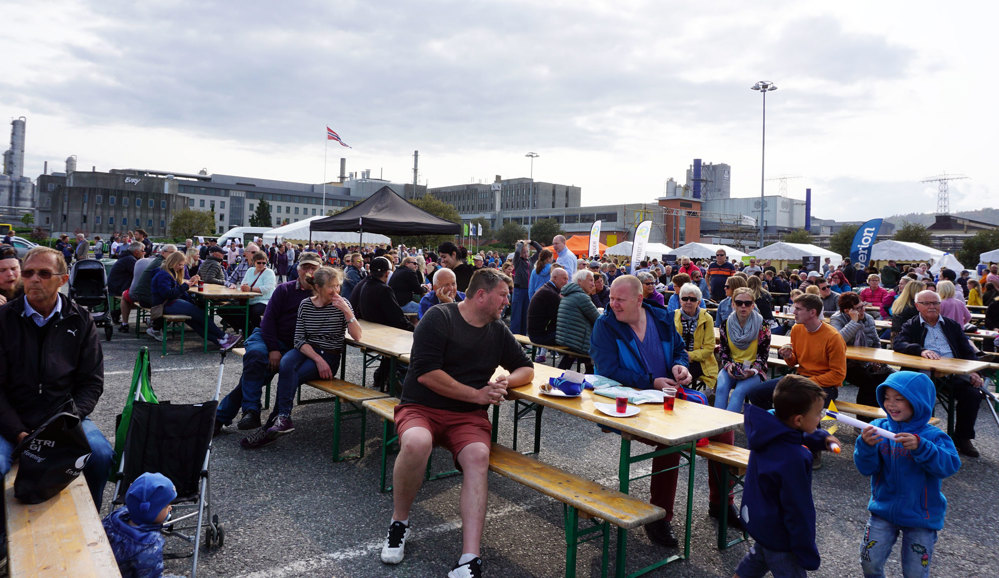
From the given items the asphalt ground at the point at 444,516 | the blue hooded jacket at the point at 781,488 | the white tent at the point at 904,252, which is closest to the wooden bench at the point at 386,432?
the asphalt ground at the point at 444,516

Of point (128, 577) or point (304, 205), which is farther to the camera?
point (304, 205)

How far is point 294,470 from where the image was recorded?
15.0ft

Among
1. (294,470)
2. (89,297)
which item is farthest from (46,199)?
(294,470)

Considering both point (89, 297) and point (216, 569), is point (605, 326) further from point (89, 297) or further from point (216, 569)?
point (89, 297)

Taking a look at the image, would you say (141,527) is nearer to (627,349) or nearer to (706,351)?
(627,349)

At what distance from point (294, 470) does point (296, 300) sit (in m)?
1.63

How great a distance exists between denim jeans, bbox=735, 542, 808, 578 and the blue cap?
2633 millimetres

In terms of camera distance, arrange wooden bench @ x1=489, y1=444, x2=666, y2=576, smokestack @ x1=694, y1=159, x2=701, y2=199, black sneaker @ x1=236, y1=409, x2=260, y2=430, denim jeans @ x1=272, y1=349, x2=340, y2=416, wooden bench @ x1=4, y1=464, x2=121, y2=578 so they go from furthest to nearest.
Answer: smokestack @ x1=694, y1=159, x2=701, y2=199 < black sneaker @ x1=236, y1=409, x2=260, y2=430 < denim jeans @ x1=272, y1=349, x2=340, y2=416 < wooden bench @ x1=489, y1=444, x2=666, y2=576 < wooden bench @ x1=4, y1=464, x2=121, y2=578

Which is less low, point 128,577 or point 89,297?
point 89,297

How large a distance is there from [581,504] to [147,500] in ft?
6.48

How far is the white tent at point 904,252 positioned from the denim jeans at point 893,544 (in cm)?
2638

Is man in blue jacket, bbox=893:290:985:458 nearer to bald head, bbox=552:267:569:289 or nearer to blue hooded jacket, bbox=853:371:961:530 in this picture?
blue hooded jacket, bbox=853:371:961:530

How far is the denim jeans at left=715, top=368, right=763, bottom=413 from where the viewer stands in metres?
5.39

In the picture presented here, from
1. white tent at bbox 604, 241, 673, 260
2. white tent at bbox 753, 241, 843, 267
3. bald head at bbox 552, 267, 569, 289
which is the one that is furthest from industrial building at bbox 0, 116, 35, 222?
bald head at bbox 552, 267, 569, 289
